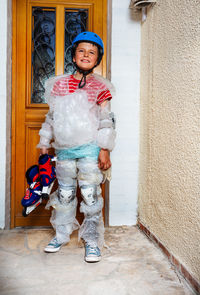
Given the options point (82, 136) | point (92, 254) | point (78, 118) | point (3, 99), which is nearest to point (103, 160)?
point (82, 136)

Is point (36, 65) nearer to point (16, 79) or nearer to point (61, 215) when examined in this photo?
point (16, 79)

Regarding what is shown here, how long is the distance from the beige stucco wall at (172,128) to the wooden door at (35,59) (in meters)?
0.56

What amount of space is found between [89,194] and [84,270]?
1.62 ft

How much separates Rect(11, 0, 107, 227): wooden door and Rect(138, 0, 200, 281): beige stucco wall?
564 mm

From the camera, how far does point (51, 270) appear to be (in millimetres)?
1618

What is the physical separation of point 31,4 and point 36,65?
0.54 metres

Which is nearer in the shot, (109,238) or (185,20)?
(185,20)

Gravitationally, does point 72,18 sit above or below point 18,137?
above

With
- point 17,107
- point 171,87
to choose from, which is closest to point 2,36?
point 17,107

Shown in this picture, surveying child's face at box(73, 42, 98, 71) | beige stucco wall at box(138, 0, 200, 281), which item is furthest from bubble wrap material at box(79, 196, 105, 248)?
child's face at box(73, 42, 98, 71)

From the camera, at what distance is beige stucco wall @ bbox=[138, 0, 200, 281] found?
145 cm

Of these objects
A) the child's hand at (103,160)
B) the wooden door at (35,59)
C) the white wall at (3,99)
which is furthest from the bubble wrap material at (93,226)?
the white wall at (3,99)

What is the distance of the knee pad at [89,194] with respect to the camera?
1865 mm

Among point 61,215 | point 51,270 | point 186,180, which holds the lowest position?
point 51,270
